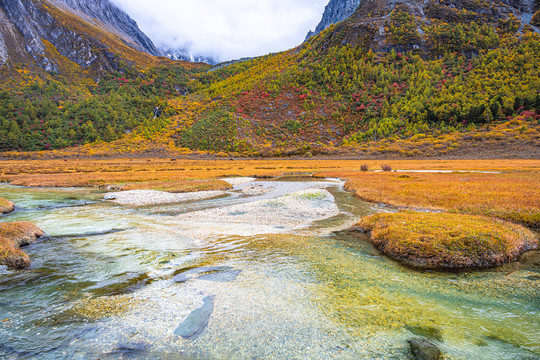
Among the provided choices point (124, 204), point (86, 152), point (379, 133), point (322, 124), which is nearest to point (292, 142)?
point (322, 124)

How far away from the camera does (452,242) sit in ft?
40.1

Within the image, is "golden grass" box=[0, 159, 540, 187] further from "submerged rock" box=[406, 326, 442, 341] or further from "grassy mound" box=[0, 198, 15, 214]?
"submerged rock" box=[406, 326, 442, 341]

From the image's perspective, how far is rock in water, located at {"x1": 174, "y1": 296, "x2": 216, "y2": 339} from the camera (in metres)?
6.86

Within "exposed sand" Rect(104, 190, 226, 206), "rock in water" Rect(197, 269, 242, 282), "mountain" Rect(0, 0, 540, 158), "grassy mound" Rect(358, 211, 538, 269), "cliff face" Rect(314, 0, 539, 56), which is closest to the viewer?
"rock in water" Rect(197, 269, 242, 282)

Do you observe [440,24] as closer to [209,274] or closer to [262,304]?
[209,274]

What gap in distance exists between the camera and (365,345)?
6.23 m

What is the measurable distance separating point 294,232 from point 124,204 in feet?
70.6

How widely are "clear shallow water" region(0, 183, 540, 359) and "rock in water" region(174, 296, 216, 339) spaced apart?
0.16m

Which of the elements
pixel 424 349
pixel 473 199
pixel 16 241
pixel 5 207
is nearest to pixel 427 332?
pixel 424 349

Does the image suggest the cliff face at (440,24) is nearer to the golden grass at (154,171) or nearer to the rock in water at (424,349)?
the golden grass at (154,171)

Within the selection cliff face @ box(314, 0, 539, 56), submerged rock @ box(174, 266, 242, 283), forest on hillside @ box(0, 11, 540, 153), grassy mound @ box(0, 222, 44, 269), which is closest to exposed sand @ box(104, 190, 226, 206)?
grassy mound @ box(0, 222, 44, 269)

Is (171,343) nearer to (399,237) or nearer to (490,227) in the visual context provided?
(399,237)

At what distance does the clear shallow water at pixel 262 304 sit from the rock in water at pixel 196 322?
0.53ft

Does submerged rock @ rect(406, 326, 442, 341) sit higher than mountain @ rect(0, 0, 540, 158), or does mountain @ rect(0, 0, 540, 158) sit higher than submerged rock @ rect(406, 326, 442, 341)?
mountain @ rect(0, 0, 540, 158)
